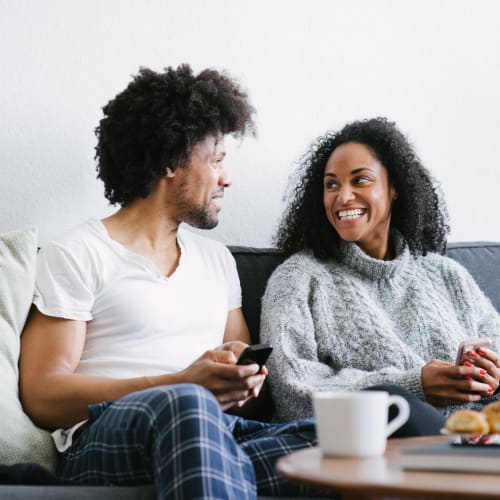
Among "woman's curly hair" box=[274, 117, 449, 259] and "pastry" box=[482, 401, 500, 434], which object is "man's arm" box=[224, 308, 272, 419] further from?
"pastry" box=[482, 401, 500, 434]

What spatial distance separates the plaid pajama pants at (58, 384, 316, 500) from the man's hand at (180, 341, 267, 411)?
64mm

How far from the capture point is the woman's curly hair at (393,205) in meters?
2.16

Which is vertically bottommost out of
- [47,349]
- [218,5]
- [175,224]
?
[47,349]

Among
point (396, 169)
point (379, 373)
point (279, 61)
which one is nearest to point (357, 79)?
point (279, 61)

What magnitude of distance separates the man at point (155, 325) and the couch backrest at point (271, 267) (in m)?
0.06

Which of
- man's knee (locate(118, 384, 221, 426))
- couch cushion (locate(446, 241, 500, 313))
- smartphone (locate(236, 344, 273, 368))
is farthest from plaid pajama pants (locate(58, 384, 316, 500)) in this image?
couch cushion (locate(446, 241, 500, 313))

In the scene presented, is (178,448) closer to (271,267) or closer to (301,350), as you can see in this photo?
(301,350)

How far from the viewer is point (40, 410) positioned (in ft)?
5.30

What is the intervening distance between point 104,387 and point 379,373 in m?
0.60

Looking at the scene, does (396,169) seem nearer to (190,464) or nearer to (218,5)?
(218,5)

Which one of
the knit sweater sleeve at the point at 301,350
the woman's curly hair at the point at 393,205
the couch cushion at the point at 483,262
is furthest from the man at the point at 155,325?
the couch cushion at the point at 483,262

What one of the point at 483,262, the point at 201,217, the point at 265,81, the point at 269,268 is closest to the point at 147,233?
the point at 201,217

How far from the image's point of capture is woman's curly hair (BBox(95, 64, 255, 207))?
1941 millimetres

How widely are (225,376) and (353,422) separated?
1.83 ft
